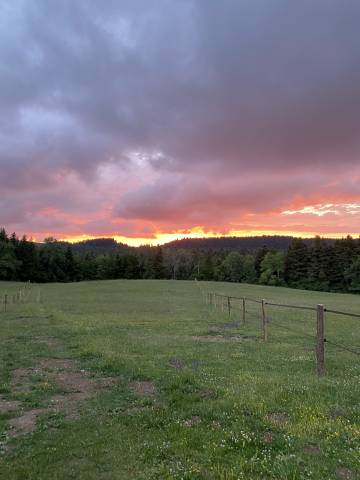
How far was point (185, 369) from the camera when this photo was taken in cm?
1212

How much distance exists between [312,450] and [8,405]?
6.73 meters

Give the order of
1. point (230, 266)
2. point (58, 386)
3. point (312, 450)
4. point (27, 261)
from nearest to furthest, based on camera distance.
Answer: point (312, 450), point (58, 386), point (27, 261), point (230, 266)

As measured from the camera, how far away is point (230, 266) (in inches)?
5468

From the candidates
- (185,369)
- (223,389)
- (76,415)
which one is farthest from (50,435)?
(185,369)

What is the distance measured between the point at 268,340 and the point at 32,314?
20.7 meters

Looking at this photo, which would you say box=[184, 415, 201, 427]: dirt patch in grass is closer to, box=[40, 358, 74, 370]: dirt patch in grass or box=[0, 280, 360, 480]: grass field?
box=[0, 280, 360, 480]: grass field

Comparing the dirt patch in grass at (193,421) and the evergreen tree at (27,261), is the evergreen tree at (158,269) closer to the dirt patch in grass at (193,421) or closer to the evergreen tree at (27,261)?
the evergreen tree at (27,261)

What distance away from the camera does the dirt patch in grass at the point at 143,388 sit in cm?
964

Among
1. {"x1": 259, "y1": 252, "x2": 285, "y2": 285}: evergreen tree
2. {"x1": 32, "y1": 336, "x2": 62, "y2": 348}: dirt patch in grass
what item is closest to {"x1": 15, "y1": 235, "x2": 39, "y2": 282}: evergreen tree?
{"x1": 259, "y1": 252, "x2": 285, "y2": 285}: evergreen tree

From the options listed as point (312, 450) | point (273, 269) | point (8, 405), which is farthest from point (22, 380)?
point (273, 269)

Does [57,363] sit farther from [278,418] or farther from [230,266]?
[230,266]

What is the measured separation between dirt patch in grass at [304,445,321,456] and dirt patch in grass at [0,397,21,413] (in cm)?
620

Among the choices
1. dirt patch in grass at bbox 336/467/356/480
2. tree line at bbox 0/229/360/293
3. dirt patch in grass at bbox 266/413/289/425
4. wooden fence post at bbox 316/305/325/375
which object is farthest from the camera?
tree line at bbox 0/229/360/293

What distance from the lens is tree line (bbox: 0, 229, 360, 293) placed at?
106 meters
